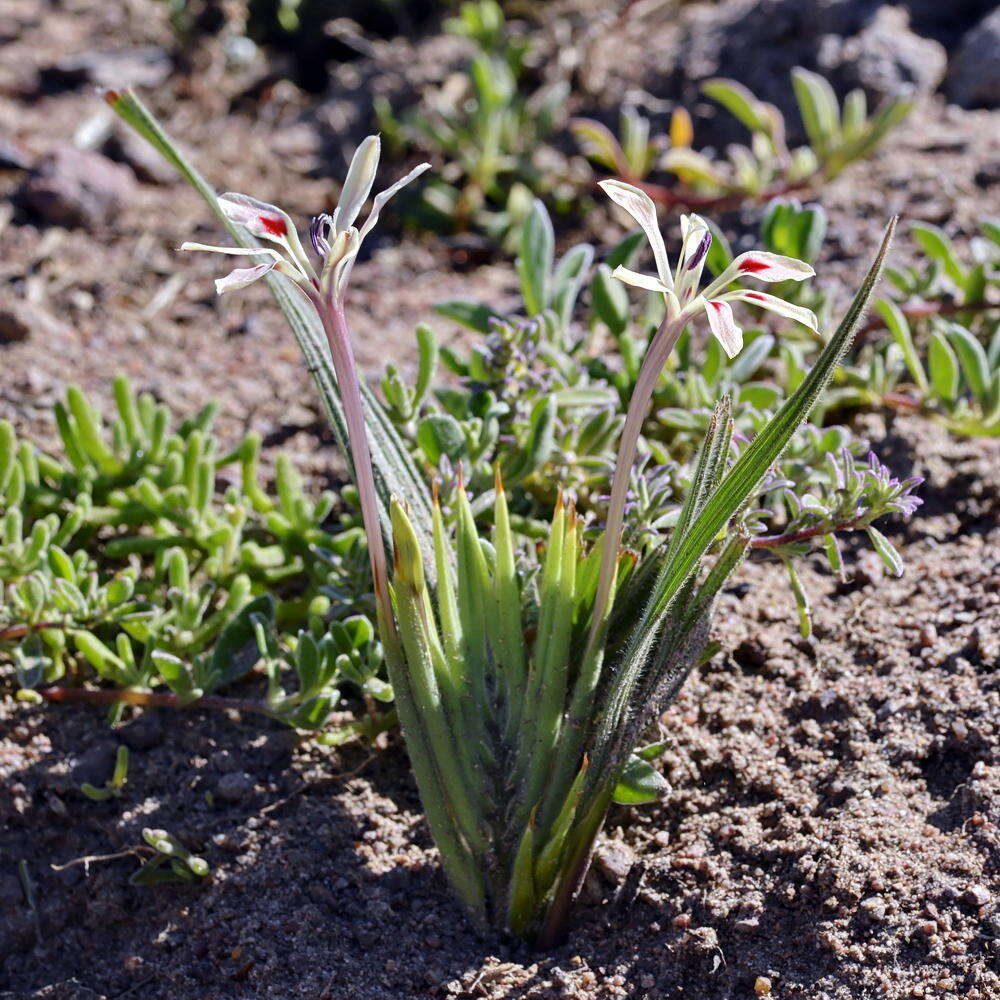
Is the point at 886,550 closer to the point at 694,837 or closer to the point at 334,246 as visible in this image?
the point at 694,837

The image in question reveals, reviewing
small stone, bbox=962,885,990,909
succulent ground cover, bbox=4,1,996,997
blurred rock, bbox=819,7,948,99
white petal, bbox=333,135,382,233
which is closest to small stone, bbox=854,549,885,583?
succulent ground cover, bbox=4,1,996,997

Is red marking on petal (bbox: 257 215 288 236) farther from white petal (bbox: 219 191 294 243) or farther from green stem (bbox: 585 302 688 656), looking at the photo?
green stem (bbox: 585 302 688 656)

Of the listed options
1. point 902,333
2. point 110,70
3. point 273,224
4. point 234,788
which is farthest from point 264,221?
point 110,70

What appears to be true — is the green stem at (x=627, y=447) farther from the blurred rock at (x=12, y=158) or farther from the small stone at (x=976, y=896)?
the blurred rock at (x=12, y=158)

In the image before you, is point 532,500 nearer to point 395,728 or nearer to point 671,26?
point 395,728

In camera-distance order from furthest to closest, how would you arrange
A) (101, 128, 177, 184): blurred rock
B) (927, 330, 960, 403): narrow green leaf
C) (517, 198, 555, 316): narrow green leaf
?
(101, 128, 177, 184): blurred rock < (517, 198, 555, 316): narrow green leaf < (927, 330, 960, 403): narrow green leaf

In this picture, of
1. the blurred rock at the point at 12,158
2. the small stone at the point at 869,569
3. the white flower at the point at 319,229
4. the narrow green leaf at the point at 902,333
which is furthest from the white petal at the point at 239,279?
the blurred rock at the point at 12,158
